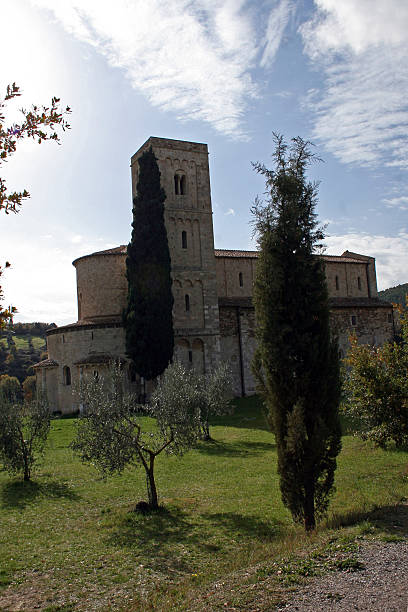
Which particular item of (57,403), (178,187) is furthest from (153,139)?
(57,403)

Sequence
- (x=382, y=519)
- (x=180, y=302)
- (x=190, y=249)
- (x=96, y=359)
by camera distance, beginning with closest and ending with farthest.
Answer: (x=382, y=519)
(x=96, y=359)
(x=180, y=302)
(x=190, y=249)

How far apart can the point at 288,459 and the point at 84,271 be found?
28.1 meters

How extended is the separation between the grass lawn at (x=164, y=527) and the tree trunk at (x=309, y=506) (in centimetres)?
31

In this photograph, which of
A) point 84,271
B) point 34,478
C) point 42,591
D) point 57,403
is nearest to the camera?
point 42,591

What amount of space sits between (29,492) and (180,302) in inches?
827

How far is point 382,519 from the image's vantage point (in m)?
8.92

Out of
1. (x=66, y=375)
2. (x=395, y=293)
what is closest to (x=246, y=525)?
(x=66, y=375)

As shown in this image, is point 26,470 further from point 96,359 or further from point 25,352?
point 25,352

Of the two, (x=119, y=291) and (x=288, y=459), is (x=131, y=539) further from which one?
(x=119, y=291)

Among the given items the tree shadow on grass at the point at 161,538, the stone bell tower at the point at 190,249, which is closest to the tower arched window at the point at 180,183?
the stone bell tower at the point at 190,249

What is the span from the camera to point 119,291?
34375 millimetres

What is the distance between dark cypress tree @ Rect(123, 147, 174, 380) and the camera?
30.2m

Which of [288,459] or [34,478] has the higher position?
[288,459]

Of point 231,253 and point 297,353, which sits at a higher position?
point 231,253
